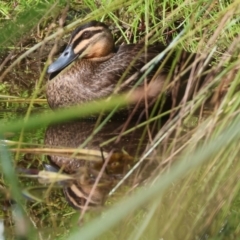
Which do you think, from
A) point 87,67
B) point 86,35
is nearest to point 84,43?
point 86,35

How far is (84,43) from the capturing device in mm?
5434

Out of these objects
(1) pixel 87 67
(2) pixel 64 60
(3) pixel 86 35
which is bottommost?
(1) pixel 87 67

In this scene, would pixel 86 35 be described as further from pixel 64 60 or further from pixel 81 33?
pixel 64 60

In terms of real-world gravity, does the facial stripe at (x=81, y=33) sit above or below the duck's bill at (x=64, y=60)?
above

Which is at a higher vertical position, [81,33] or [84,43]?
[81,33]

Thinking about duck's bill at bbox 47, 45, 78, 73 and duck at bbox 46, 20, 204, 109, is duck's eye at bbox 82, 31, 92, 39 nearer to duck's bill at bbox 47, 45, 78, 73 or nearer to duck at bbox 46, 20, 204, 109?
duck at bbox 46, 20, 204, 109

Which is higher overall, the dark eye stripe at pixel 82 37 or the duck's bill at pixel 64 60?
the dark eye stripe at pixel 82 37

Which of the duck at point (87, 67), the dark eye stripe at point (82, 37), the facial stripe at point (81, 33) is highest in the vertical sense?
the facial stripe at point (81, 33)

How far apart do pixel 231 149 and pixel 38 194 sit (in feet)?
3.80

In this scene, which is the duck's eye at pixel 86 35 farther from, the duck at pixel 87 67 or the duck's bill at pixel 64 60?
the duck's bill at pixel 64 60

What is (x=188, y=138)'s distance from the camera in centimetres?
295

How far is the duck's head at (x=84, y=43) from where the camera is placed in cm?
532

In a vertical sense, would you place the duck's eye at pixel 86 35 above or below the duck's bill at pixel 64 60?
above

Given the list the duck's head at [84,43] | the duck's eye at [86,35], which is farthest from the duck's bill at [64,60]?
the duck's eye at [86,35]
